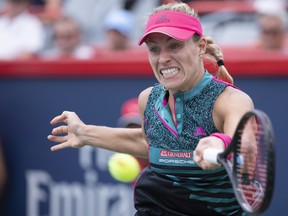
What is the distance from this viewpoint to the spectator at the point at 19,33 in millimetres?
8953

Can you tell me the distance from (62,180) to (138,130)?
10.3 feet

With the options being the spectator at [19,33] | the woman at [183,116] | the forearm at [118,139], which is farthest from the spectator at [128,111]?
the woman at [183,116]

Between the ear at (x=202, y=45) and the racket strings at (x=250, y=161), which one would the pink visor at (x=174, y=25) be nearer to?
the ear at (x=202, y=45)

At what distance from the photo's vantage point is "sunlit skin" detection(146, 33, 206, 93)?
4059 millimetres

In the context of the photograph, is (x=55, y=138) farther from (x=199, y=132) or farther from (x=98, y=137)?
(x=199, y=132)

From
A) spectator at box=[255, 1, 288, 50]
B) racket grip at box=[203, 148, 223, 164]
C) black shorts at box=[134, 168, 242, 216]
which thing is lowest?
black shorts at box=[134, 168, 242, 216]

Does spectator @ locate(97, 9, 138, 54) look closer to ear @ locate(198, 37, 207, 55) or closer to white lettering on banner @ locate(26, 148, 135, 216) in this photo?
white lettering on banner @ locate(26, 148, 135, 216)

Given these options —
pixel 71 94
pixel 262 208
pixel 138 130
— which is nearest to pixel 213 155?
pixel 262 208

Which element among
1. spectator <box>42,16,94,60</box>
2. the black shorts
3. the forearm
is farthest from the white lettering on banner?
the black shorts

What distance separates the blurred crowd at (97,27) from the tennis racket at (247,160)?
381 centimetres

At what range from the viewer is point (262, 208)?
3.31 meters

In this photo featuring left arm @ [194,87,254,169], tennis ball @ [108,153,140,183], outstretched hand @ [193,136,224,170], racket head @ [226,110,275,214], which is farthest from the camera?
tennis ball @ [108,153,140,183]

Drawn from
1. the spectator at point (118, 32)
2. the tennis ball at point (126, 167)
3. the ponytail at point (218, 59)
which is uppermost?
the spectator at point (118, 32)

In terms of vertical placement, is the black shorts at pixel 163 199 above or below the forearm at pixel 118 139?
below
